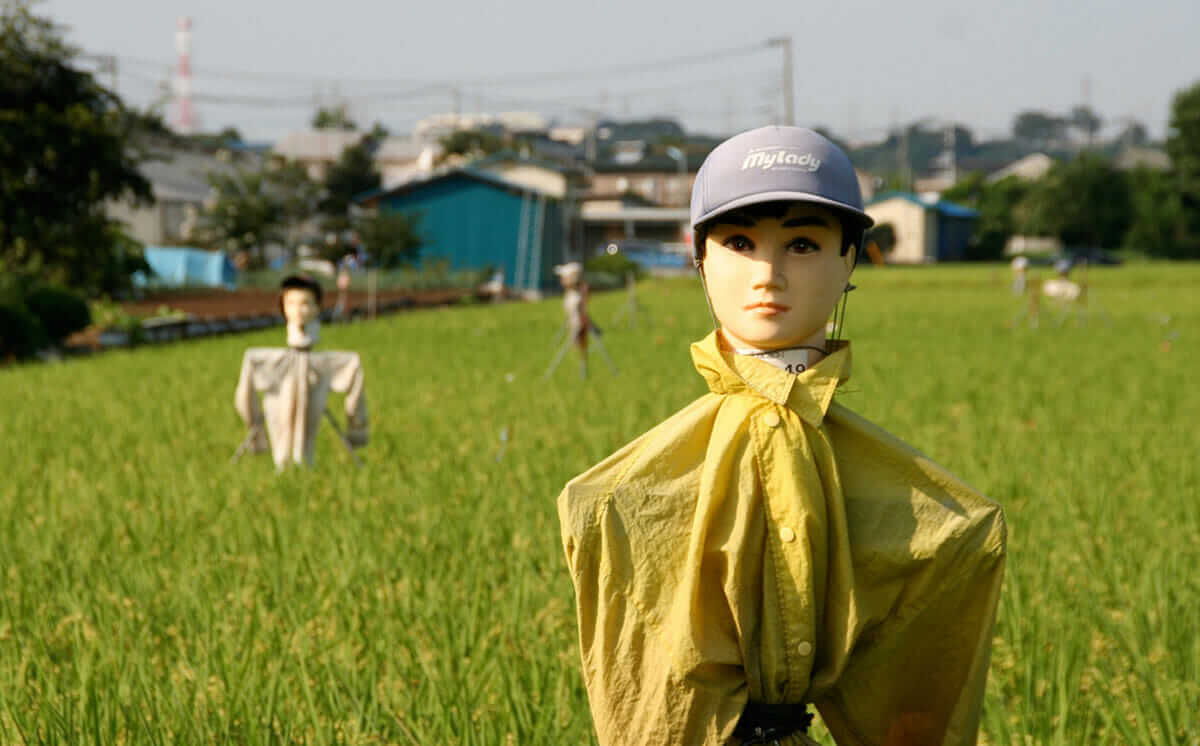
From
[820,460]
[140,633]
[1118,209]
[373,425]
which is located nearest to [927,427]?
[373,425]

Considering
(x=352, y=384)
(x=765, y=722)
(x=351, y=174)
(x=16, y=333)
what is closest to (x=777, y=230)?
(x=765, y=722)

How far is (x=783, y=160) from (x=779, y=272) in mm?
180

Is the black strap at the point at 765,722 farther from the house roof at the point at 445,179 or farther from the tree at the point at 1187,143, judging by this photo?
the tree at the point at 1187,143

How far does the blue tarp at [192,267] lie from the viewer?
38250 mm

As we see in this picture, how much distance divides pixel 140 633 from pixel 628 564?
240 centimetres

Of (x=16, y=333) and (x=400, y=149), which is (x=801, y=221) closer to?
(x=16, y=333)

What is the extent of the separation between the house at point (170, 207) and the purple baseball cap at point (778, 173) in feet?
145

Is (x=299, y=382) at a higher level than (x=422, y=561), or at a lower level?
higher

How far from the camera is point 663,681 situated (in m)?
2.07

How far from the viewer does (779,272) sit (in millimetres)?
2146

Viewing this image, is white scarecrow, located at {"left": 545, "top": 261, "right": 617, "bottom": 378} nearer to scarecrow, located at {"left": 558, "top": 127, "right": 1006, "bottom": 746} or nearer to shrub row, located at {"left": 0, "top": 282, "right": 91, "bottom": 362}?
shrub row, located at {"left": 0, "top": 282, "right": 91, "bottom": 362}

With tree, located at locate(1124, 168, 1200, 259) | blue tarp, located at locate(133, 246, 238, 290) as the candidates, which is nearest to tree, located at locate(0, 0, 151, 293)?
blue tarp, located at locate(133, 246, 238, 290)

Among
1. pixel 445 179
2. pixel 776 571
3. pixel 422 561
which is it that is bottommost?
pixel 422 561

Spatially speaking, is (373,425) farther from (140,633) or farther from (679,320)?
(679,320)
